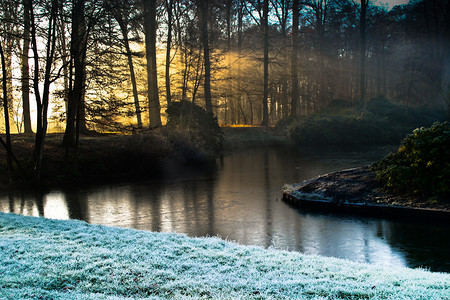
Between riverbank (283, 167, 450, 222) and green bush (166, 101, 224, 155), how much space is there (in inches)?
475

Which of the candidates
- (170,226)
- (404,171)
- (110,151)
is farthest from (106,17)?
(404,171)

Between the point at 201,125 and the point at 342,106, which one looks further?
the point at 342,106

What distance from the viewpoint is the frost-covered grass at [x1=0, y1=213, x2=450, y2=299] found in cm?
431

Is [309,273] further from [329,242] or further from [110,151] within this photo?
[110,151]

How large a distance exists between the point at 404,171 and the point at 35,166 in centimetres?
1399

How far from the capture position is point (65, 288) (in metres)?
4.50

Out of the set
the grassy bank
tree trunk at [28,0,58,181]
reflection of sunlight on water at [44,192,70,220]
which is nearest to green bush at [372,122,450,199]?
reflection of sunlight on water at [44,192,70,220]

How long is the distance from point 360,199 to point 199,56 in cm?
2137

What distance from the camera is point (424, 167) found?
443 inches

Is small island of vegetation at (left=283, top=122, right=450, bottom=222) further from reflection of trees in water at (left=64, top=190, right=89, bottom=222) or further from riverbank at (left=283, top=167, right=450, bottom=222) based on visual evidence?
reflection of trees in water at (left=64, top=190, right=89, bottom=222)

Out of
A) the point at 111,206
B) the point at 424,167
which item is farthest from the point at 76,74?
the point at 424,167

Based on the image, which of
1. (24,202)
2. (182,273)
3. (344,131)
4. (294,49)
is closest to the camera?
(182,273)

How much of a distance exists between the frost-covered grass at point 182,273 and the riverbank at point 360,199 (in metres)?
5.42

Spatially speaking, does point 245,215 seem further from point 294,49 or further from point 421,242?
point 294,49
